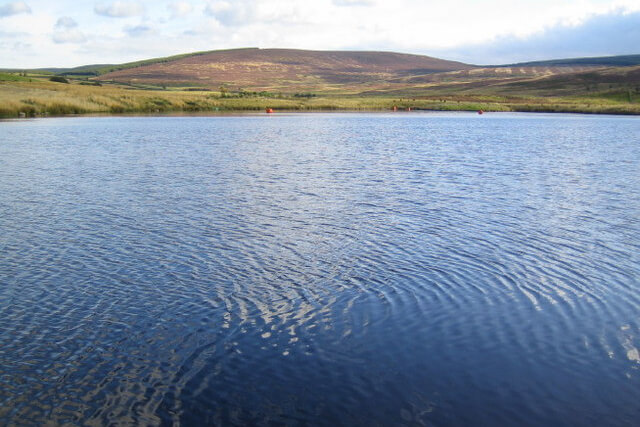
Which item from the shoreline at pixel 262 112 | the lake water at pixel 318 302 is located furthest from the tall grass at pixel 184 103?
the lake water at pixel 318 302

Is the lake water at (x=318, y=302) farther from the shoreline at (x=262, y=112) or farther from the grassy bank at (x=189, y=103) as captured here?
the grassy bank at (x=189, y=103)

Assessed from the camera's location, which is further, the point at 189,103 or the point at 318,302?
the point at 189,103

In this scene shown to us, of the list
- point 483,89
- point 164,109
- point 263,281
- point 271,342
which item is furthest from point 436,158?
point 483,89

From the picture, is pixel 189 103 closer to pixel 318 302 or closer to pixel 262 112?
pixel 262 112

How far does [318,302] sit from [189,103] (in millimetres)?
95822

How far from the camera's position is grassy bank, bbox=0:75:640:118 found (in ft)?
262

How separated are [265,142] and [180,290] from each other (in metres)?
34.9

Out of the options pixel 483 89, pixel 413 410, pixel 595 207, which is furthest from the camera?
pixel 483 89

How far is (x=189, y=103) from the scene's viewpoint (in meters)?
103

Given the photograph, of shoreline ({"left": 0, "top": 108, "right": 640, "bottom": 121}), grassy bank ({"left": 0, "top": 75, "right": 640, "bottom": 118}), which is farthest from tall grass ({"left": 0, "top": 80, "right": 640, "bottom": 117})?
shoreline ({"left": 0, "top": 108, "right": 640, "bottom": 121})

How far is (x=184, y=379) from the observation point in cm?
870

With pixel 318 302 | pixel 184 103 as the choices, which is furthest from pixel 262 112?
pixel 318 302

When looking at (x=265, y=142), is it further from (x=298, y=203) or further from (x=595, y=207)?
(x=595, y=207)

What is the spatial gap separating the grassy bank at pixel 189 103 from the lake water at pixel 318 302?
197 ft
